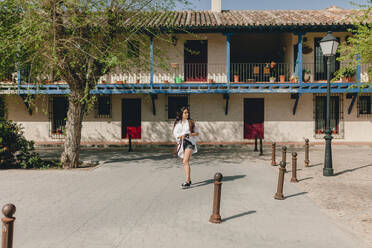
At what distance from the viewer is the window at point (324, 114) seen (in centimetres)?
1612

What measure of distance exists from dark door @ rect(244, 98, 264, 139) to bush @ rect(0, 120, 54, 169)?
10741 mm

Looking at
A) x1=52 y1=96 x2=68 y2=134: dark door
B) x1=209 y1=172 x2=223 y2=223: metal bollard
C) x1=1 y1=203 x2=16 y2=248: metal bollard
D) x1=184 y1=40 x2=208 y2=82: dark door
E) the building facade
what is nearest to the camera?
x1=1 y1=203 x2=16 y2=248: metal bollard

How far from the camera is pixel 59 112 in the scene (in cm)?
1691

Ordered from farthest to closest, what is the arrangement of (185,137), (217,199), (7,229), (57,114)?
(57,114)
(185,137)
(217,199)
(7,229)

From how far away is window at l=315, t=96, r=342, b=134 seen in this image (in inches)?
635

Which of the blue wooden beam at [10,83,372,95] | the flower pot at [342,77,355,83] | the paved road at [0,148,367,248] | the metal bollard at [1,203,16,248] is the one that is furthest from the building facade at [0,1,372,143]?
the metal bollard at [1,203,16,248]

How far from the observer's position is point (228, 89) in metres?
14.7

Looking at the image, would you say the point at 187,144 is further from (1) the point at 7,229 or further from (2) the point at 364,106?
(2) the point at 364,106

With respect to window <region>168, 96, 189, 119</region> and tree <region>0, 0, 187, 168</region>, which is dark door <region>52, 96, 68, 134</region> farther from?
tree <region>0, 0, 187, 168</region>

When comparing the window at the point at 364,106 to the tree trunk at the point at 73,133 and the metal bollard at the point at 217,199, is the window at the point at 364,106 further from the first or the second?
the metal bollard at the point at 217,199

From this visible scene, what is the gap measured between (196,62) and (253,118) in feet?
15.0

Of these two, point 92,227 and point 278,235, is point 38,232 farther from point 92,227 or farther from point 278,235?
point 278,235

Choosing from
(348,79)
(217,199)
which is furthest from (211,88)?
(217,199)

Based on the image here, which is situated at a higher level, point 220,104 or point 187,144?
point 220,104
